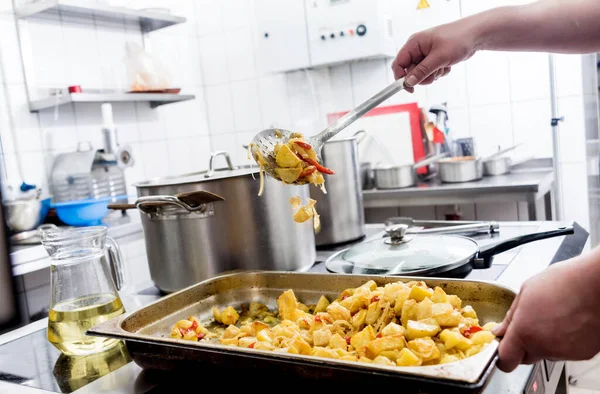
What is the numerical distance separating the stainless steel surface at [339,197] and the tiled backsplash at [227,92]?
1.46m

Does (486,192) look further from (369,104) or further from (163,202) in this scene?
(163,202)

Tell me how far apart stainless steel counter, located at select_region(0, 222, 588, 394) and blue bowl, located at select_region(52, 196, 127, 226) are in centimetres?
110

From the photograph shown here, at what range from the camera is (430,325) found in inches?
28.8

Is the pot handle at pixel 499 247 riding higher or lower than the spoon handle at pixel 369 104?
lower

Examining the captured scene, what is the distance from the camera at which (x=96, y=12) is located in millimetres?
2676

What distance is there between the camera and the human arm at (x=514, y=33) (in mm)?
1050

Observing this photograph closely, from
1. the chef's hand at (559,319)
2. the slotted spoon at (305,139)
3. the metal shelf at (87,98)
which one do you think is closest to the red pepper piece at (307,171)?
the slotted spoon at (305,139)

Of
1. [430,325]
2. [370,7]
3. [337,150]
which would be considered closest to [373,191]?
[370,7]

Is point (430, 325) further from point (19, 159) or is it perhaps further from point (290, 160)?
point (19, 159)

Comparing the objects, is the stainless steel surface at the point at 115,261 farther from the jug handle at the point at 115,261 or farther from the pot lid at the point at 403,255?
the pot lid at the point at 403,255

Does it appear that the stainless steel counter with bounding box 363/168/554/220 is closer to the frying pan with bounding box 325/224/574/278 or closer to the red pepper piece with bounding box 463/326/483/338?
the frying pan with bounding box 325/224/574/278

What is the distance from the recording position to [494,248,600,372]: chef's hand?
22.1 inches

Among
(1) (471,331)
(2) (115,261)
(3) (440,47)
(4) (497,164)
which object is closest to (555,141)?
(4) (497,164)

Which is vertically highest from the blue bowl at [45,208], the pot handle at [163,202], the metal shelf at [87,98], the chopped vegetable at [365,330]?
the metal shelf at [87,98]
